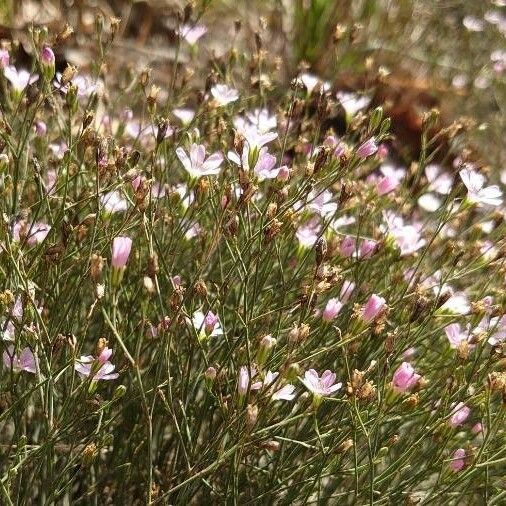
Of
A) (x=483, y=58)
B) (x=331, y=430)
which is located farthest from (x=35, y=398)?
(x=483, y=58)

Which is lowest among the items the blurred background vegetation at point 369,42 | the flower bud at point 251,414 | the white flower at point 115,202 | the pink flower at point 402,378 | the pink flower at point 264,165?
the flower bud at point 251,414

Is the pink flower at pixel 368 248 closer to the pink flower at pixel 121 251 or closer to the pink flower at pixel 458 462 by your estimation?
the pink flower at pixel 458 462

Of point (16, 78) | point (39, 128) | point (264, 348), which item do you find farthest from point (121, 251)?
point (39, 128)

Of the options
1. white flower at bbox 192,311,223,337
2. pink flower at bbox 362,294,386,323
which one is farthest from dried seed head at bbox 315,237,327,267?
white flower at bbox 192,311,223,337

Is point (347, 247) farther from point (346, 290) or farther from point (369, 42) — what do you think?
point (369, 42)

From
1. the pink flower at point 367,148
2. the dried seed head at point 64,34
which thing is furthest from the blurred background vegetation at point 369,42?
the pink flower at point 367,148

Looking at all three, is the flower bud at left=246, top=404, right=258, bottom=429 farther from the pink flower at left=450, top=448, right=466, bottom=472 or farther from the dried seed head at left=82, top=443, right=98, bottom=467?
the pink flower at left=450, top=448, right=466, bottom=472
